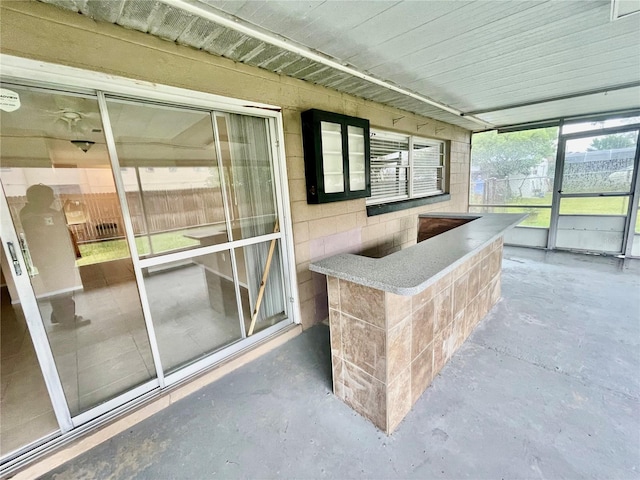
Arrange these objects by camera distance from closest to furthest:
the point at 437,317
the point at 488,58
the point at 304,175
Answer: the point at 437,317 → the point at 488,58 → the point at 304,175

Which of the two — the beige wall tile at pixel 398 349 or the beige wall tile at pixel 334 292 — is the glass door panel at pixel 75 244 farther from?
the beige wall tile at pixel 398 349

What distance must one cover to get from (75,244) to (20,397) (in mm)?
3456

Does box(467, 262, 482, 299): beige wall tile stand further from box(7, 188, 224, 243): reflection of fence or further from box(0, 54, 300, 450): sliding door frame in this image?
box(7, 188, 224, 243): reflection of fence

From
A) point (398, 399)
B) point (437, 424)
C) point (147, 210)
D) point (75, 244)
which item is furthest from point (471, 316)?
point (75, 244)

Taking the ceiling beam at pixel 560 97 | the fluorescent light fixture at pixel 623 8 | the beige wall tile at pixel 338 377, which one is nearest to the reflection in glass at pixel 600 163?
the ceiling beam at pixel 560 97

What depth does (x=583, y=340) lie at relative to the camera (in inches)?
87.0

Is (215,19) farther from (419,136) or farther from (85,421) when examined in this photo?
(419,136)

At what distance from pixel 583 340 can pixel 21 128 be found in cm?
640

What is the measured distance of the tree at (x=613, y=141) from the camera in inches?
161

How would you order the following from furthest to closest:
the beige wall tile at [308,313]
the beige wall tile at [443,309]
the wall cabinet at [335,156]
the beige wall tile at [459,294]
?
the beige wall tile at [308,313] → the wall cabinet at [335,156] → the beige wall tile at [459,294] → the beige wall tile at [443,309]

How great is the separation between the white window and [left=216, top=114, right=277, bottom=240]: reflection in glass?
5.17ft

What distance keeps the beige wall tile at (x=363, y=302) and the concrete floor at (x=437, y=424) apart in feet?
2.22

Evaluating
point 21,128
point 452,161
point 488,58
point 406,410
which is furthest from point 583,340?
point 21,128

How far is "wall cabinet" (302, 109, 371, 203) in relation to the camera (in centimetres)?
235
